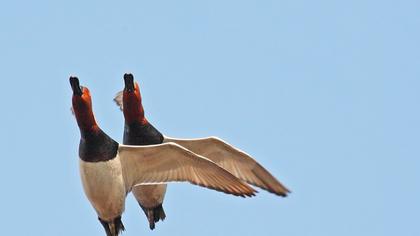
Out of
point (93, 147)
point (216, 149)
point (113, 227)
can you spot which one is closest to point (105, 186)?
point (93, 147)

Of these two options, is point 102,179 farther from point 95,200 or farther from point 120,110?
point 120,110

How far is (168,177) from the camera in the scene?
71.4 ft

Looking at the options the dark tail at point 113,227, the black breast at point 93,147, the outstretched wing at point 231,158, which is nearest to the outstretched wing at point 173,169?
the black breast at point 93,147

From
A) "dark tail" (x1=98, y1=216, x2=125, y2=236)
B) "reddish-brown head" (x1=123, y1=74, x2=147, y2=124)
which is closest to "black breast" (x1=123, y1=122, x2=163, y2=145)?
"reddish-brown head" (x1=123, y1=74, x2=147, y2=124)

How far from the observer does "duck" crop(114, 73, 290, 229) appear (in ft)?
74.6

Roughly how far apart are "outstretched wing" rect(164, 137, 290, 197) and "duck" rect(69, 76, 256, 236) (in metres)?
1.93

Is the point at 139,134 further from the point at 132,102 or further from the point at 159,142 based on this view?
the point at 132,102

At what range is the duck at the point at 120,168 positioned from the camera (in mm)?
20453

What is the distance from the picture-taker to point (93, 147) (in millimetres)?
20516

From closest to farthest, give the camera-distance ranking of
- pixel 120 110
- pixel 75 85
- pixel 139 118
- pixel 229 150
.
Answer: pixel 75 85 → pixel 139 118 → pixel 229 150 → pixel 120 110

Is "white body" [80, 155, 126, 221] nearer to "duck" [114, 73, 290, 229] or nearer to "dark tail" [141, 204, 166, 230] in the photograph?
"duck" [114, 73, 290, 229]

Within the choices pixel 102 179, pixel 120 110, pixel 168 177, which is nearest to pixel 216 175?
pixel 168 177

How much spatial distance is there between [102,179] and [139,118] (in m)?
2.73

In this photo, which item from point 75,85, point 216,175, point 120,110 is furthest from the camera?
point 120,110
